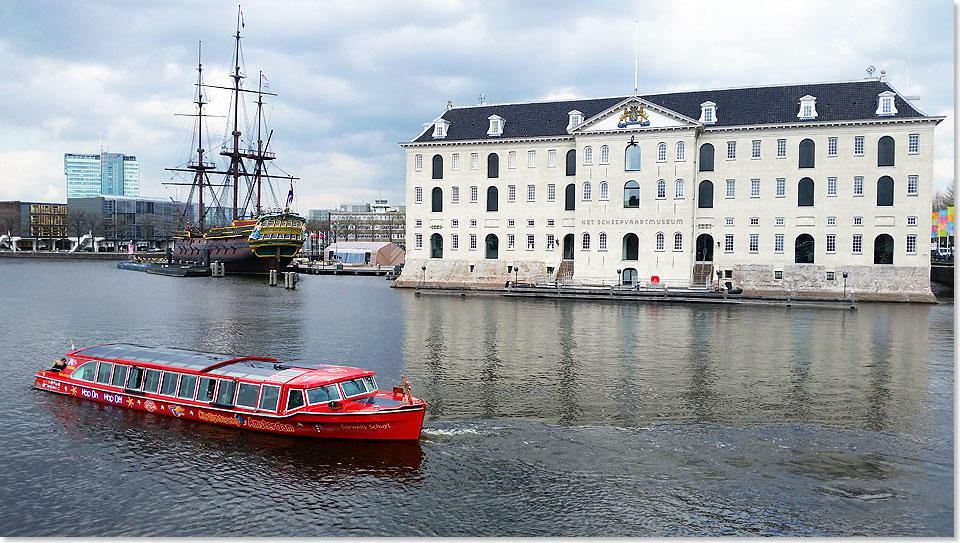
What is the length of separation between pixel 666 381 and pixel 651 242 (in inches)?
1751

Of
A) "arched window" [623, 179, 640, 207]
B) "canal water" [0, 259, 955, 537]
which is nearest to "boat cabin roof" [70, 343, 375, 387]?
"canal water" [0, 259, 955, 537]

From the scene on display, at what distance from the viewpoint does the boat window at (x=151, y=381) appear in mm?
24375

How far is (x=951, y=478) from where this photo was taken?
1869 centimetres

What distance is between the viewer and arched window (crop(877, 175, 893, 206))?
67188 millimetres

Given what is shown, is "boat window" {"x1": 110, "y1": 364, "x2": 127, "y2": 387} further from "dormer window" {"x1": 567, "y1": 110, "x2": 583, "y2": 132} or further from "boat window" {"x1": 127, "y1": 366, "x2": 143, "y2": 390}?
"dormer window" {"x1": 567, "y1": 110, "x2": 583, "y2": 132}

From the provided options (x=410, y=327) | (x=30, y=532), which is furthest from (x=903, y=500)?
(x=410, y=327)

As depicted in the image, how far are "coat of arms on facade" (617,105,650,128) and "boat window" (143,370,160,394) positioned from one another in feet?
188

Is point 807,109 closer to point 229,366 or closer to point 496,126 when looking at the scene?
point 496,126

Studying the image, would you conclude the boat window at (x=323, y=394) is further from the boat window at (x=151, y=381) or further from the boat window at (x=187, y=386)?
the boat window at (x=151, y=381)

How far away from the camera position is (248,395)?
22.4 m

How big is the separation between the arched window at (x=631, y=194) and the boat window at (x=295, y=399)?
56.7m

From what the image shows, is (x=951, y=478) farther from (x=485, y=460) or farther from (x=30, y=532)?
(x=30, y=532)

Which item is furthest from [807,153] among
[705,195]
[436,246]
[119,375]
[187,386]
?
[119,375]

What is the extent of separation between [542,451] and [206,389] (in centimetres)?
1109
